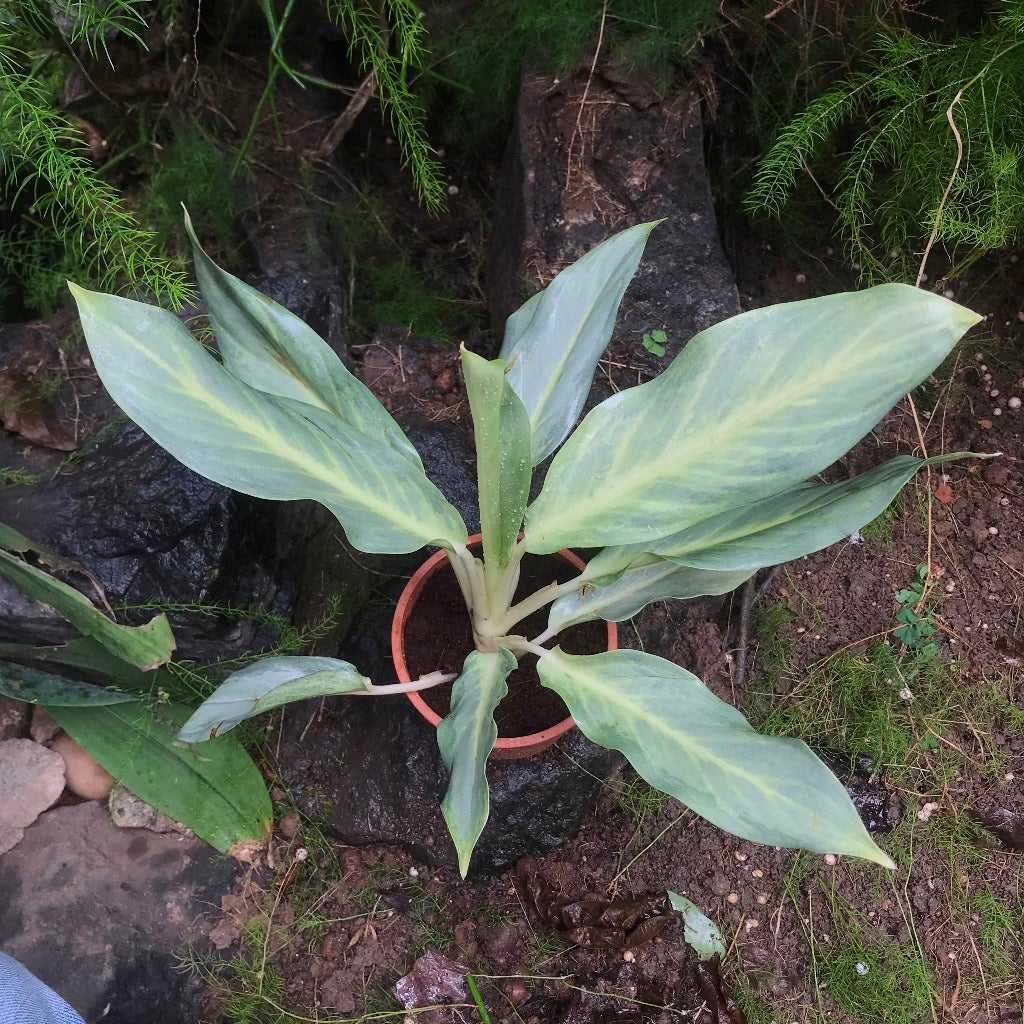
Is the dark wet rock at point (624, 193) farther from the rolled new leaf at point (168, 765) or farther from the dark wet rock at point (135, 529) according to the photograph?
the rolled new leaf at point (168, 765)

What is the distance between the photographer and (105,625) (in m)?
1.00

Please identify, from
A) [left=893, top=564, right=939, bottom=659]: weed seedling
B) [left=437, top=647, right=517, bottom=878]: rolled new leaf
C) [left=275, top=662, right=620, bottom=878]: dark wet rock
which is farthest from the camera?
[left=893, top=564, right=939, bottom=659]: weed seedling

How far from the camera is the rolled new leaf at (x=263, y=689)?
874 mm

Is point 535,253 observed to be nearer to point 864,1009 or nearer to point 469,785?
point 469,785

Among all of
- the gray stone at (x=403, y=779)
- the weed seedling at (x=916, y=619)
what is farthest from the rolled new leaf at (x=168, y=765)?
the weed seedling at (x=916, y=619)

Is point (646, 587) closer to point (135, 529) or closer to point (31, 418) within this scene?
point (135, 529)

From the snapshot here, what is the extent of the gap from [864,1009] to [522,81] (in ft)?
6.08

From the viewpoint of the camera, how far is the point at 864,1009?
→ 4.41 ft

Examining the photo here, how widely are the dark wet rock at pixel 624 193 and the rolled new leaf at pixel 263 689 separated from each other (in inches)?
31.9

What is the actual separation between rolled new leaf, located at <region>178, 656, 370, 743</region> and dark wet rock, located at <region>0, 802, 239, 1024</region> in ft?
2.23

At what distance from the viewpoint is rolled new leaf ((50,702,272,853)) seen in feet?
4.51

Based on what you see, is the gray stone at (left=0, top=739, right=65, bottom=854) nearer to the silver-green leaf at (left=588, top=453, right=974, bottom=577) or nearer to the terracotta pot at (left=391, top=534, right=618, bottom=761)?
the terracotta pot at (left=391, top=534, right=618, bottom=761)

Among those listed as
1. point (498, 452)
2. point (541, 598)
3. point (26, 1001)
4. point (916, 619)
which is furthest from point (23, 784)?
point (916, 619)

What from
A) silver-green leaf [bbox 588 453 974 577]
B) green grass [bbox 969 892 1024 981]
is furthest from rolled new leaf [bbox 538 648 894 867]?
green grass [bbox 969 892 1024 981]
